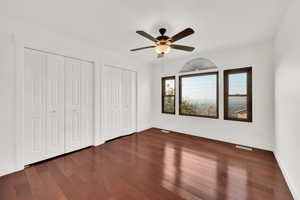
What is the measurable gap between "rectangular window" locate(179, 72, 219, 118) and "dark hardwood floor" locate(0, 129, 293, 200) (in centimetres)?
128

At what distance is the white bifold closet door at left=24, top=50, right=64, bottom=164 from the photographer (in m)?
2.37

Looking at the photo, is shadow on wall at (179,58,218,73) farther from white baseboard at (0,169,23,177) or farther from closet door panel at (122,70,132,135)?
white baseboard at (0,169,23,177)

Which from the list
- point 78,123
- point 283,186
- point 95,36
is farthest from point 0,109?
point 283,186

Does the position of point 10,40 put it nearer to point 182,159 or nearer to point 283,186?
point 182,159

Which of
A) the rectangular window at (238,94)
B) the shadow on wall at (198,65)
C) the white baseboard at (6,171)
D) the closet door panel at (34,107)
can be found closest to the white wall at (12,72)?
the white baseboard at (6,171)

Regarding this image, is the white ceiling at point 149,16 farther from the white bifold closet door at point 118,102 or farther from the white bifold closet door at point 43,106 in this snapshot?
the white bifold closet door at point 118,102

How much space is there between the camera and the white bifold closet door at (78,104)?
9.57 feet

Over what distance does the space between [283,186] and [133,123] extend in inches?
146

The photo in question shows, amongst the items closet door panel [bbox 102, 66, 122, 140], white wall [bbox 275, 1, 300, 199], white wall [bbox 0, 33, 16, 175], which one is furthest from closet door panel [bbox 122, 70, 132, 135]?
white wall [bbox 275, 1, 300, 199]

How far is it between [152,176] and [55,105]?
238cm

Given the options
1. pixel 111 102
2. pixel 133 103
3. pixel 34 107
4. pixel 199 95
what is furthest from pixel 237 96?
pixel 34 107

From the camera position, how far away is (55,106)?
8.89ft

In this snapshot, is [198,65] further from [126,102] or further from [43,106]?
[43,106]

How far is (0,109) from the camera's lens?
207 cm
